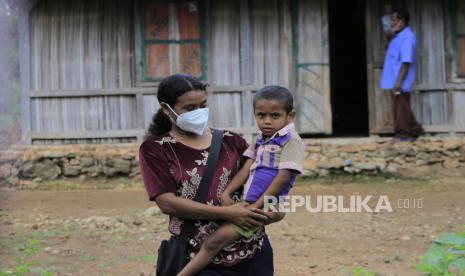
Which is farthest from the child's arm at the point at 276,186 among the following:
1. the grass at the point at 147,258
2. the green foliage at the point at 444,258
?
the grass at the point at 147,258

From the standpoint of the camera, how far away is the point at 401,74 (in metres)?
9.55

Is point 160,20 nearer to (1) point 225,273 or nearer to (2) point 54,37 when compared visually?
(2) point 54,37

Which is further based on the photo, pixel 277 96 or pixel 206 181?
pixel 277 96

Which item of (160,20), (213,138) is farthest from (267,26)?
(213,138)

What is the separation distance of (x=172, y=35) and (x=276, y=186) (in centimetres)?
734

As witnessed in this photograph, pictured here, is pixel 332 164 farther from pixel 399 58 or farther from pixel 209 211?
pixel 209 211

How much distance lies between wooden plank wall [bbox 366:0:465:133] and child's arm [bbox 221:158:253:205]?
290 inches

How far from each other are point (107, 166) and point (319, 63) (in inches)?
135

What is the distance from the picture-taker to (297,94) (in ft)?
33.4

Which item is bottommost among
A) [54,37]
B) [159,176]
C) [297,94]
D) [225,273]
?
[225,273]

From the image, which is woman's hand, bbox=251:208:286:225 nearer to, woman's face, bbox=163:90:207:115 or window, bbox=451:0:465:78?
woman's face, bbox=163:90:207:115

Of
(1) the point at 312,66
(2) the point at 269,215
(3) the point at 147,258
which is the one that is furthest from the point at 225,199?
(1) the point at 312,66

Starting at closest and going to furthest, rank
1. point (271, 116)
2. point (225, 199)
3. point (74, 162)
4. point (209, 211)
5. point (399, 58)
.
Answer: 1. point (209, 211)
2. point (225, 199)
3. point (271, 116)
4. point (399, 58)
5. point (74, 162)

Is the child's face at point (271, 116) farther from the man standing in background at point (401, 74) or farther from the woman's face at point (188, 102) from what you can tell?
the man standing in background at point (401, 74)
